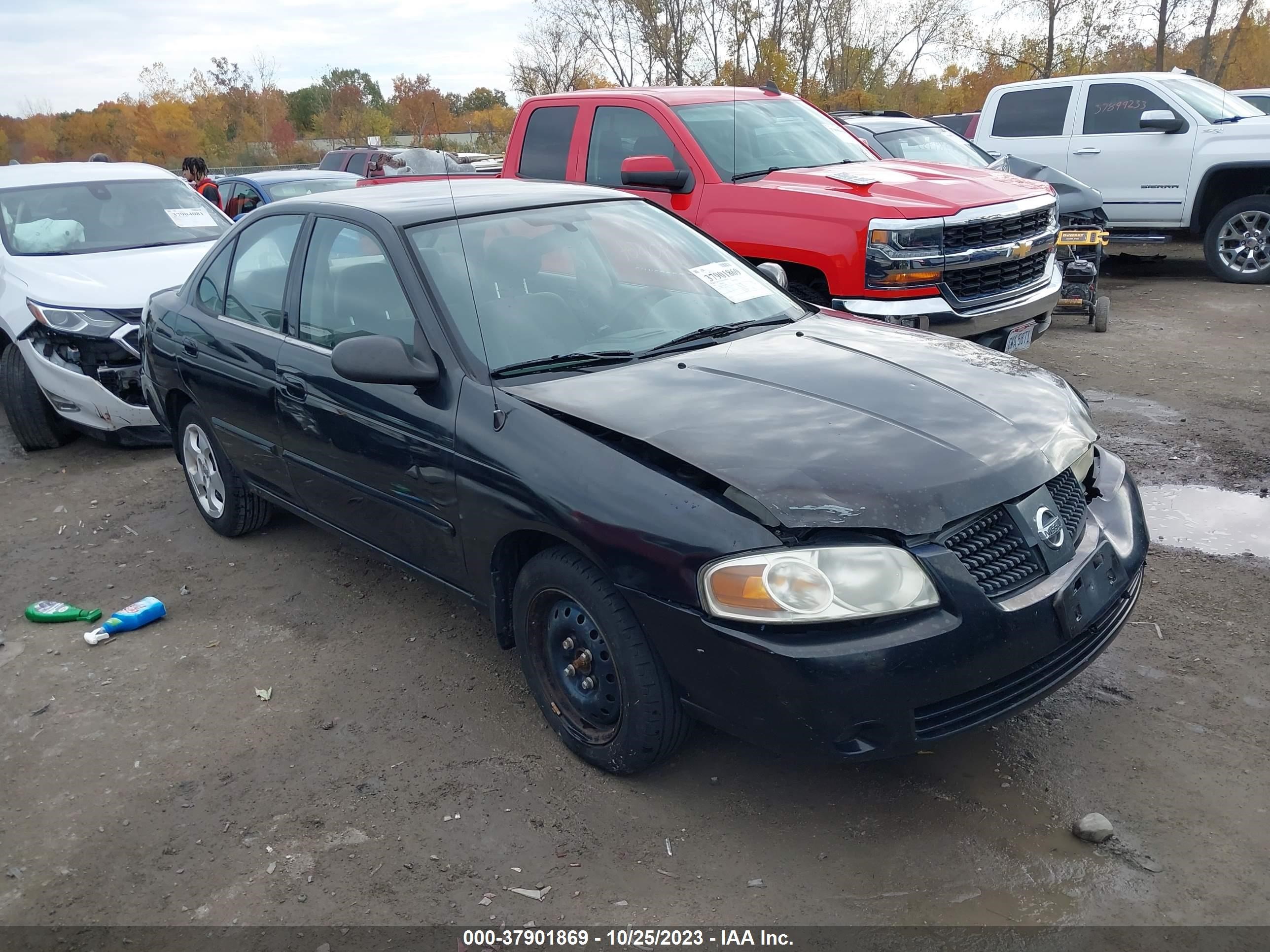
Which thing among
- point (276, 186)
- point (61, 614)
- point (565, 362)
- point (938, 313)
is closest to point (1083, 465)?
point (565, 362)

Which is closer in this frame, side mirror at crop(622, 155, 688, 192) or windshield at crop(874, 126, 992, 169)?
side mirror at crop(622, 155, 688, 192)

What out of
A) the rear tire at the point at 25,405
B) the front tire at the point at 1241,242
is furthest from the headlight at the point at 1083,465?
the front tire at the point at 1241,242

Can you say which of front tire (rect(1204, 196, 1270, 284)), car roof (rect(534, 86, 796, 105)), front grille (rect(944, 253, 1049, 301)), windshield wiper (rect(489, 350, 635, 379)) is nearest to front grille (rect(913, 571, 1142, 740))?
windshield wiper (rect(489, 350, 635, 379))

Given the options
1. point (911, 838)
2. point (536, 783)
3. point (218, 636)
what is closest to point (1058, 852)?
point (911, 838)

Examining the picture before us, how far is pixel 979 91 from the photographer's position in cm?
4053

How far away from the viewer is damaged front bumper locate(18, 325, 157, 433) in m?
6.49

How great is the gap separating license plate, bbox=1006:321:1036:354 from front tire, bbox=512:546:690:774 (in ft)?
13.2

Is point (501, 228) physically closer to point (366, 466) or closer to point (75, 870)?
point (366, 466)

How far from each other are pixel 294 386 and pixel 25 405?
3.99 m

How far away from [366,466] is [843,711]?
6.70 ft

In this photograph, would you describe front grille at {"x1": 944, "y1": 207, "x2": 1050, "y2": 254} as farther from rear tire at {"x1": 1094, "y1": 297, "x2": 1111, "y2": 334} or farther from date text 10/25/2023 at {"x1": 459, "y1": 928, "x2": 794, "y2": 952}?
date text 10/25/2023 at {"x1": 459, "y1": 928, "x2": 794, "y2": 952}

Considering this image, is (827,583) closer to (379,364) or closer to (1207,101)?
(379,364)

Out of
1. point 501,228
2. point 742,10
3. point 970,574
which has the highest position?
point 742,10

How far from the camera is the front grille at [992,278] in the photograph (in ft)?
19.5
